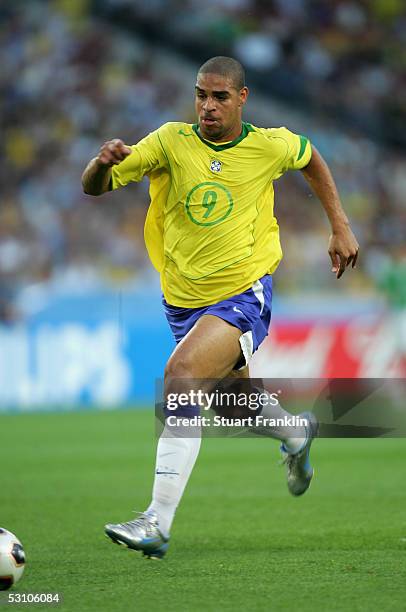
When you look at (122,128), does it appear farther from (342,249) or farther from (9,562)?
(9,562)

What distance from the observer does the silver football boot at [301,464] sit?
6.41 metres

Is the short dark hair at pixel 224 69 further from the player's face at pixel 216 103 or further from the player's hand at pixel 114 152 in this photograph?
the player's hand at pixel 114 152

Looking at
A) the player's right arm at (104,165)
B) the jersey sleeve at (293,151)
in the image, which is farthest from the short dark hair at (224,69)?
the player's right arm at (104,165)

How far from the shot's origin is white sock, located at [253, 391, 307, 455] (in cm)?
624

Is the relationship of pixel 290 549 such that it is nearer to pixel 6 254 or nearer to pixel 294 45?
pixel 6 254

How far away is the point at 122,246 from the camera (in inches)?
673

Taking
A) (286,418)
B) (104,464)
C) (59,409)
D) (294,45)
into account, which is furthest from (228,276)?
(294,45)

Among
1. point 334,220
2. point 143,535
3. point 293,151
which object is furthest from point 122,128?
point 143,535

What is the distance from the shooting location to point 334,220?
584 centimetres

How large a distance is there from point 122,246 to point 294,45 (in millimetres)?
6270

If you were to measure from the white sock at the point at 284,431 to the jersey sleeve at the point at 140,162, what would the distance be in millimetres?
1522

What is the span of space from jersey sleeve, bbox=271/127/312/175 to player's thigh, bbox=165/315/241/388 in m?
0.97

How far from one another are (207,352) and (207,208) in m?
0.80

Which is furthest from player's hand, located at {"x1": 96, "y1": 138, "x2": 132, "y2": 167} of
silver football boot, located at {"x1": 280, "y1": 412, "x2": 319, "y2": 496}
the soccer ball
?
silver football boot, located at {"x1": 280, "y1": 412, "x2": 319, "y2": 496}
